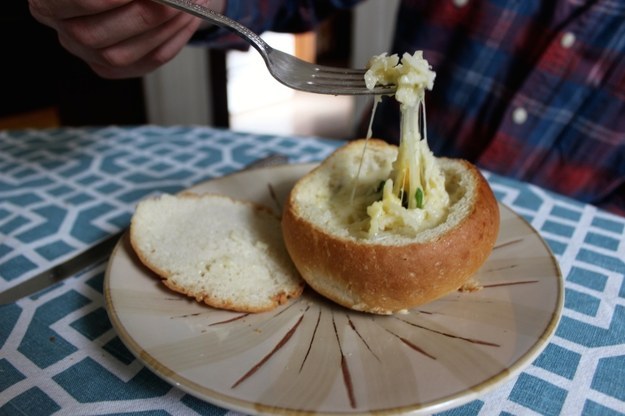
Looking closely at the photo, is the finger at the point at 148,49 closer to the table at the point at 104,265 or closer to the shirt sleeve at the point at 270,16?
the table at the point at 104,265

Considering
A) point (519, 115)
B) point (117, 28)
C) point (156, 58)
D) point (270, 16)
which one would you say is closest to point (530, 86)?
point (519, 115)

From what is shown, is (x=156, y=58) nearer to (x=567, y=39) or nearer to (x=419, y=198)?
(x=419, y=198)

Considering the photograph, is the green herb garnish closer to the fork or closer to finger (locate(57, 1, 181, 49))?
the fork

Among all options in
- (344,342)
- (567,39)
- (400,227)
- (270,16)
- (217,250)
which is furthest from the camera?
(270,16)

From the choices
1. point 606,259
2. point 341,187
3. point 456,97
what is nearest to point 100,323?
point 341,187

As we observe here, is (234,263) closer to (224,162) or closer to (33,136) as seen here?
(224,162)

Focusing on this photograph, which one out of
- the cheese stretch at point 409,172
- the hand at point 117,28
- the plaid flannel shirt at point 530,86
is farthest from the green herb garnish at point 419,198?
the plaid flannel shirt at point 530,86
